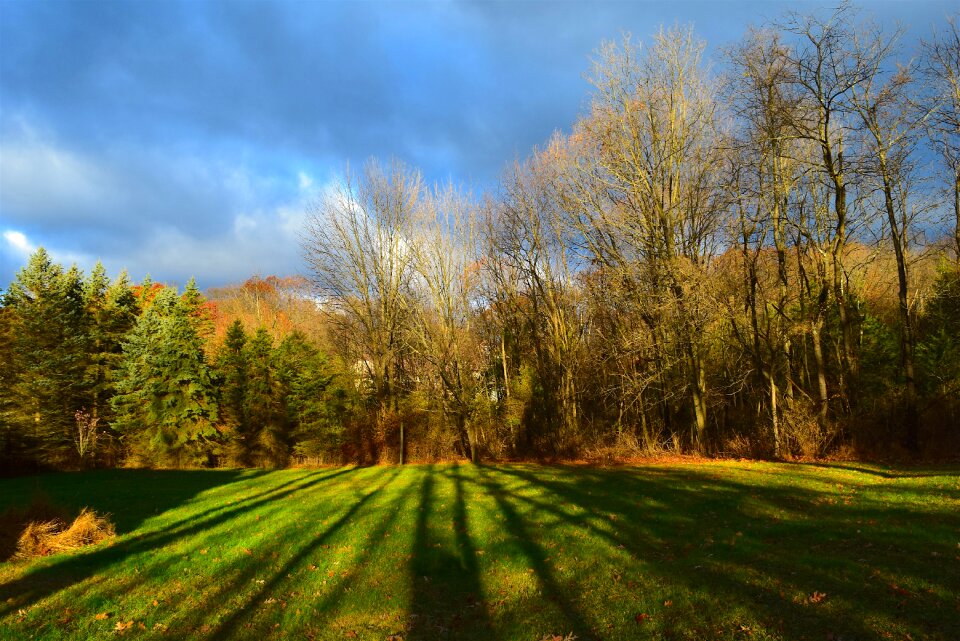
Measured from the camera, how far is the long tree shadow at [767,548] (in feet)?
15.2

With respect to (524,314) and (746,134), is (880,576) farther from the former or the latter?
(524,314)

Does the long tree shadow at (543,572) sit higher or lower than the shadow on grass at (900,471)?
lower

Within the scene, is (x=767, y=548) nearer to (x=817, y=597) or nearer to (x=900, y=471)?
(x=817, y=597)

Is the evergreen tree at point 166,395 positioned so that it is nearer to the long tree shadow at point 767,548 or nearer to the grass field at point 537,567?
the grass field at point 537,567

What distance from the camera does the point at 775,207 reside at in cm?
1834

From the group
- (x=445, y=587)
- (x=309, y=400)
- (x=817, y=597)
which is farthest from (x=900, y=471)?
(x=309, y=400)

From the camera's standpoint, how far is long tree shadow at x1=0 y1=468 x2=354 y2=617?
21.3ft

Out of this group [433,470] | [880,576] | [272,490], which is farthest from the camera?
[433,470]

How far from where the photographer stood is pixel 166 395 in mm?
25453

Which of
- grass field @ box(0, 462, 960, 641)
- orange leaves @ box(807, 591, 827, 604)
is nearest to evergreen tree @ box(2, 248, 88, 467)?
grass field @ box(0, 462, 960, 641)

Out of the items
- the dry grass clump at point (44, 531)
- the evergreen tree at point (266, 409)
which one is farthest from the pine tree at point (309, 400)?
the dry grass clump at point (44, 531)

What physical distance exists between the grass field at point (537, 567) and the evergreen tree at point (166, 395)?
570 inches

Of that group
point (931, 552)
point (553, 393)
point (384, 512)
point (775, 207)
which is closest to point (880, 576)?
point (931, 552)

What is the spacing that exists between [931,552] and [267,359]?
26585mm
